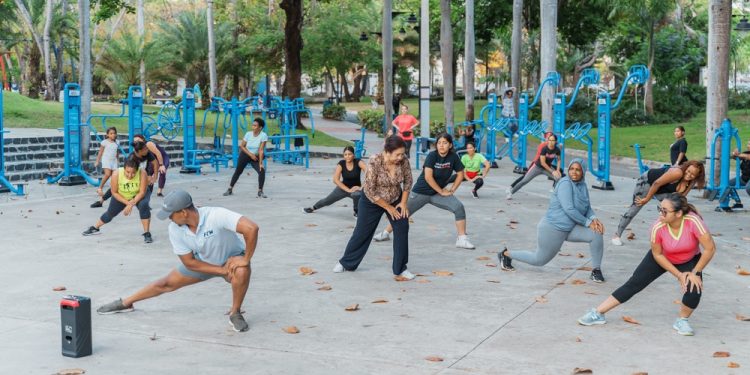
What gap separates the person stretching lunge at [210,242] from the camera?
748cm

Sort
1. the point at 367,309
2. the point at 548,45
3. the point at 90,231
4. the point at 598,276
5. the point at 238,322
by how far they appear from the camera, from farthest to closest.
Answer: the point at 548,45 → the point at 90,231 → the point at 598,276 → the point at 367,309 → the point at 238,322

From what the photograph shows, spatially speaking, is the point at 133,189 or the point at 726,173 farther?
the point at 726,173

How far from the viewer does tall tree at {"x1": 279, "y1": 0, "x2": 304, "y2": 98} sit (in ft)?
123

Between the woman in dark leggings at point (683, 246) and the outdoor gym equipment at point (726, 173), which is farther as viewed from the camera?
the outdoor gym equipment at point (726, 173)

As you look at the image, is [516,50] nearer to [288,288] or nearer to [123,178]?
[123,178]

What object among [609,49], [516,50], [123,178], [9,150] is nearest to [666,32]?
[609,49]

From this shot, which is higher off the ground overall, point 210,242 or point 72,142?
point 72,142

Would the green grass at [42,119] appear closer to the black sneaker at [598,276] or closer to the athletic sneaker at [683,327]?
the black sneaker at [598,276]

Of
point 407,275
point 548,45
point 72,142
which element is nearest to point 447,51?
point 548,45

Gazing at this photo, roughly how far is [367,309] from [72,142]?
13.5m

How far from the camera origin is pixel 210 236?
764 centimetres

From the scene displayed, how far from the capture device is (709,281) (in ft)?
33.5

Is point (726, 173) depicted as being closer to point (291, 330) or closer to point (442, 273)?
point (442, 273)

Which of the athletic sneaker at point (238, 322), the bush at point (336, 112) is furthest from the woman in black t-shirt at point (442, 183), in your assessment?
the bush at point (336, 112)
